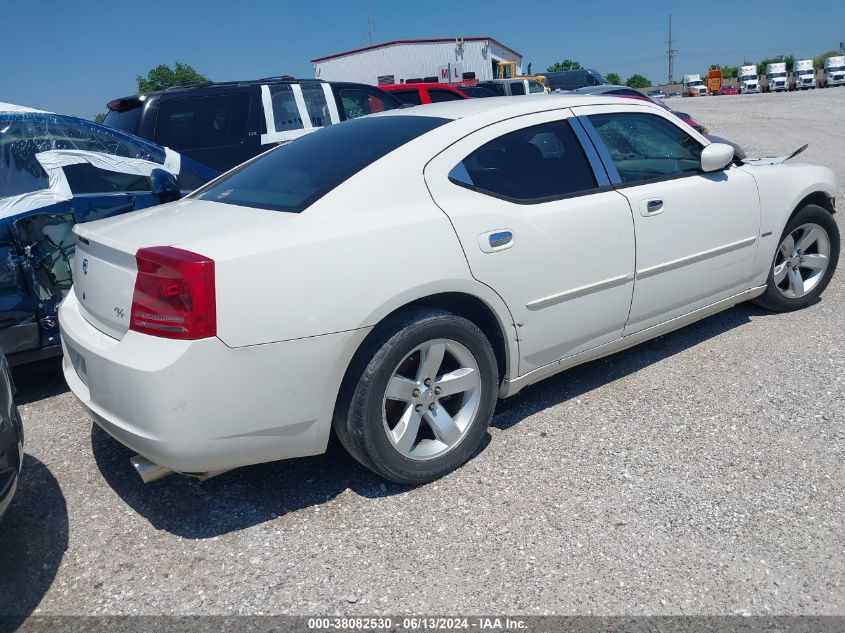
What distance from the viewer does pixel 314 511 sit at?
2.96 m

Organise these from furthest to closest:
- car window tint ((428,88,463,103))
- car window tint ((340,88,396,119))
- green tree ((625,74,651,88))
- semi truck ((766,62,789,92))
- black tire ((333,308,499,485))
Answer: green tree ((625,74,651,88)) < semi truck ((766,62,789,92)) < car window tint ((428,88,463,103)) < car window tint ((340,88,396,119)) < black tire ((333,308,499,485))

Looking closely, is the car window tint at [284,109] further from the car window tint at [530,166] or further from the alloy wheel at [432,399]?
the alloy wheel at [432,399]

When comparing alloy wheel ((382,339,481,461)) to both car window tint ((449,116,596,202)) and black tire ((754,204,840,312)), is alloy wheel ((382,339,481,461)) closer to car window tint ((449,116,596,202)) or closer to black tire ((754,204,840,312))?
car window tint ((449,116,596,202))

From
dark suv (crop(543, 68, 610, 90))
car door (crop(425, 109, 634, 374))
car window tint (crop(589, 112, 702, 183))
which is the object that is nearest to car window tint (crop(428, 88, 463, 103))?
car window tint (crop(589, 112, 702, 183))

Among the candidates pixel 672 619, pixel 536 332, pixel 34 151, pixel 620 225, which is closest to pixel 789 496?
pixel 672 619

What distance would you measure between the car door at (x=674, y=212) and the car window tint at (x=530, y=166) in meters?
0.20

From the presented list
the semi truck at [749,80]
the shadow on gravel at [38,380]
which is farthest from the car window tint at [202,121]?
the semi truck at [749,80]

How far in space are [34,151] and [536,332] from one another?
3.04m

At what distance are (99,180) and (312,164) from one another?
1.72 m

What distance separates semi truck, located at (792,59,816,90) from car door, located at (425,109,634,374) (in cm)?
6311

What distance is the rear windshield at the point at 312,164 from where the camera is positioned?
3043 mm

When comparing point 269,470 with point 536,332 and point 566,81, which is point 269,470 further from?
point 566,81

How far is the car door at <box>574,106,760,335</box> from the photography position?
3.73m

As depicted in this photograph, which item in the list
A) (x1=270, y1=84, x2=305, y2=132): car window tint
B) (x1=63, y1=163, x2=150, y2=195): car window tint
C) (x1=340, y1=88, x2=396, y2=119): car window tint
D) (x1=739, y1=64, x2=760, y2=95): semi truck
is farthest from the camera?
(x1=739, y1=64, x2=760, y2=95): semi truck
